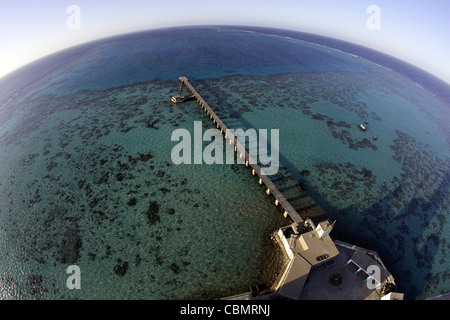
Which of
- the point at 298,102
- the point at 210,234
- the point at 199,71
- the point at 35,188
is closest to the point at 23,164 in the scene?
the point at 35,188

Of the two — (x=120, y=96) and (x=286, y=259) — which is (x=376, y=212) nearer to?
(x=286, y=259)

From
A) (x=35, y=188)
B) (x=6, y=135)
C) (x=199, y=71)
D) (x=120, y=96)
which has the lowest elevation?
(x=35, y=188)

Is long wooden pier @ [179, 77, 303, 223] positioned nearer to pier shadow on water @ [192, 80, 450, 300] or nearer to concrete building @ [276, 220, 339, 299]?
pier shadow on water @ [192, 80, 450, 300]
